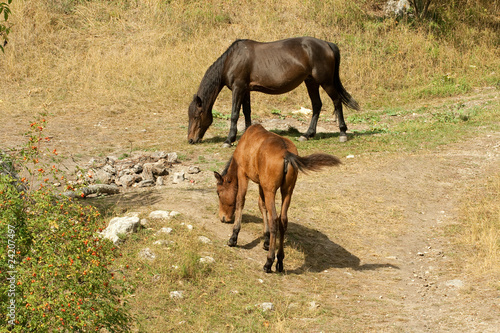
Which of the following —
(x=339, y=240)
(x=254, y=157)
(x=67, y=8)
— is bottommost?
(x=339, y=240)

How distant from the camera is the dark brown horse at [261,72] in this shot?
12.5 metres

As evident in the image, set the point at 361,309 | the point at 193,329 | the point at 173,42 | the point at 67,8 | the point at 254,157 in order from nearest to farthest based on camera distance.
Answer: the point at 193,329
the point at 361,309
the point at 254,157
the point at 173,42
the point at 67,8

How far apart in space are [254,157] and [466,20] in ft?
49.7

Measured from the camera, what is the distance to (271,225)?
6496 millimetres

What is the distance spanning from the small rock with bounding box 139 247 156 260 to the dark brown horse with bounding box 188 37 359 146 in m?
6.20

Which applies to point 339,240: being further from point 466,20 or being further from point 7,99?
point 466,20

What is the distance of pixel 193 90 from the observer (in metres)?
15.6

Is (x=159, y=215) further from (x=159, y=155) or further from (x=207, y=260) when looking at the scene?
(x=159, y=155)

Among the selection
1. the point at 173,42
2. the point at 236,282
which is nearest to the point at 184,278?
the point at 236,282

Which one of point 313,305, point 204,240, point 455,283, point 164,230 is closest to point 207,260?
point 204,240

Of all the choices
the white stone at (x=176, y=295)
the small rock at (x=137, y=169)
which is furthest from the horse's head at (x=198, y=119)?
the white stone at (x=176, y=295)

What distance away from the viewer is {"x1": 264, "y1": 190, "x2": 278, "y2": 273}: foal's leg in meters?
6.45

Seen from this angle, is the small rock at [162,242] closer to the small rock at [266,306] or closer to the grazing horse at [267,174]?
the grazing horse at [267,174]

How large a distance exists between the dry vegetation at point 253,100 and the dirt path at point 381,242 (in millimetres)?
47
